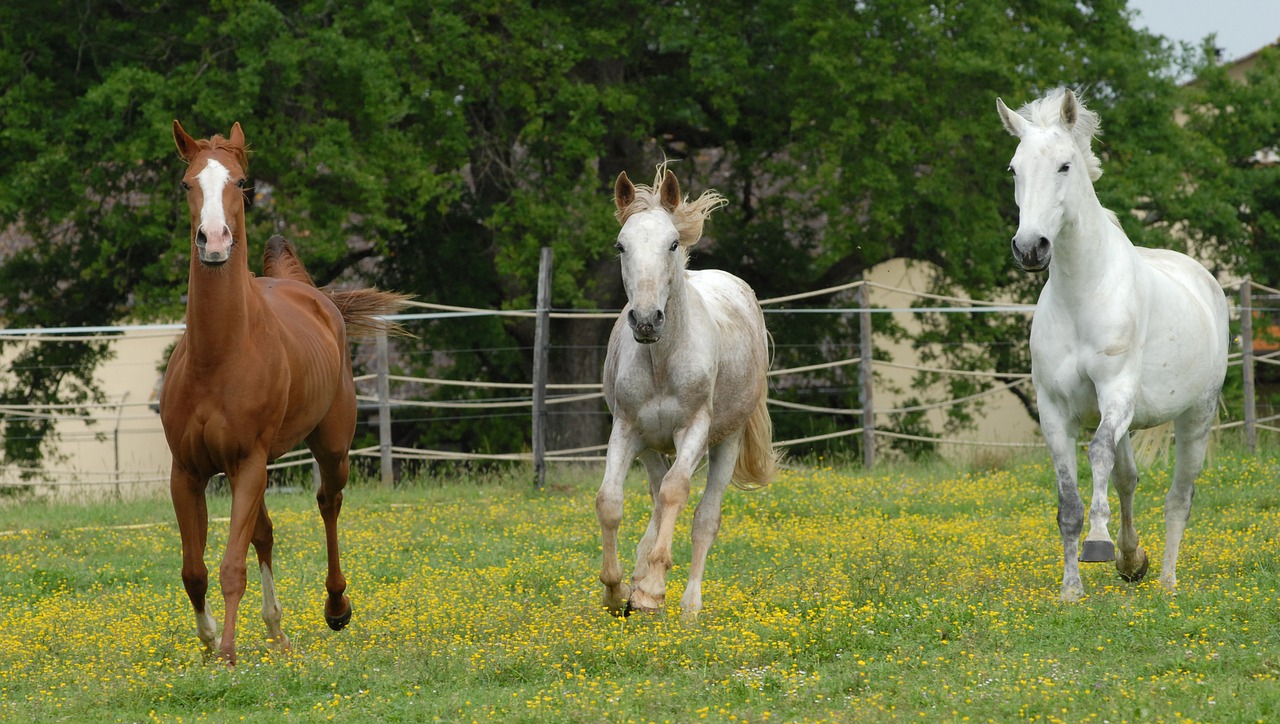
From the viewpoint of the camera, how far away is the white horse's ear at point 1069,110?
6.72 meters

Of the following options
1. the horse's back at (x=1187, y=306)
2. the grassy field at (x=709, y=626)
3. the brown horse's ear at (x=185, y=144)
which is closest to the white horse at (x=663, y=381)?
the grassy field at (x=709, y=626)

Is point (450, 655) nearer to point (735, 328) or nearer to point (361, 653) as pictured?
point (361, 653)

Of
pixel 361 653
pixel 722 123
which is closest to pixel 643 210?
pixel 361 653

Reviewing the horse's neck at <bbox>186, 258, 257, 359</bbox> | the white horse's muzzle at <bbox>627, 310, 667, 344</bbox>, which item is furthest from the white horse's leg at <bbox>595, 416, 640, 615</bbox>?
the horse's neck at <bbox>186, 258, 257, 359</bbox>

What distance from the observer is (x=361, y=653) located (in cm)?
605

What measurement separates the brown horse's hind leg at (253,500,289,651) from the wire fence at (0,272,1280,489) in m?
2.54

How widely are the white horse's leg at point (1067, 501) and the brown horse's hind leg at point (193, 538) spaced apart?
394 cm

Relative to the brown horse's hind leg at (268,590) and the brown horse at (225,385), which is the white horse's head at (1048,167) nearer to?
the brown horse at (225,385)

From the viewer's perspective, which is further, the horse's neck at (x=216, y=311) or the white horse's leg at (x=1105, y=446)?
the white horse's leg at (x=1105, y=446)

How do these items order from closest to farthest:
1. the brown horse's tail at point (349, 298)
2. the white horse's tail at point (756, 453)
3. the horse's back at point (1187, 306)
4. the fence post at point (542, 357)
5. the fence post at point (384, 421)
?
the horse's back at point (1187, 306)
the white horse's tail at point (756, 453)
the brown horse's tail at point (349, 298)
the fence post at point (542, 357)
the fence post at point (384, 421)

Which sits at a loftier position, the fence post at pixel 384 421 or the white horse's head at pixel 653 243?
the white horse's head at pixel 653 243

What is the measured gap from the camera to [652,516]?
692 centimetres

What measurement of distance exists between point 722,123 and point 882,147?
334cm

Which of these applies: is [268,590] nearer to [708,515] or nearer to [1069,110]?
[708,515]
